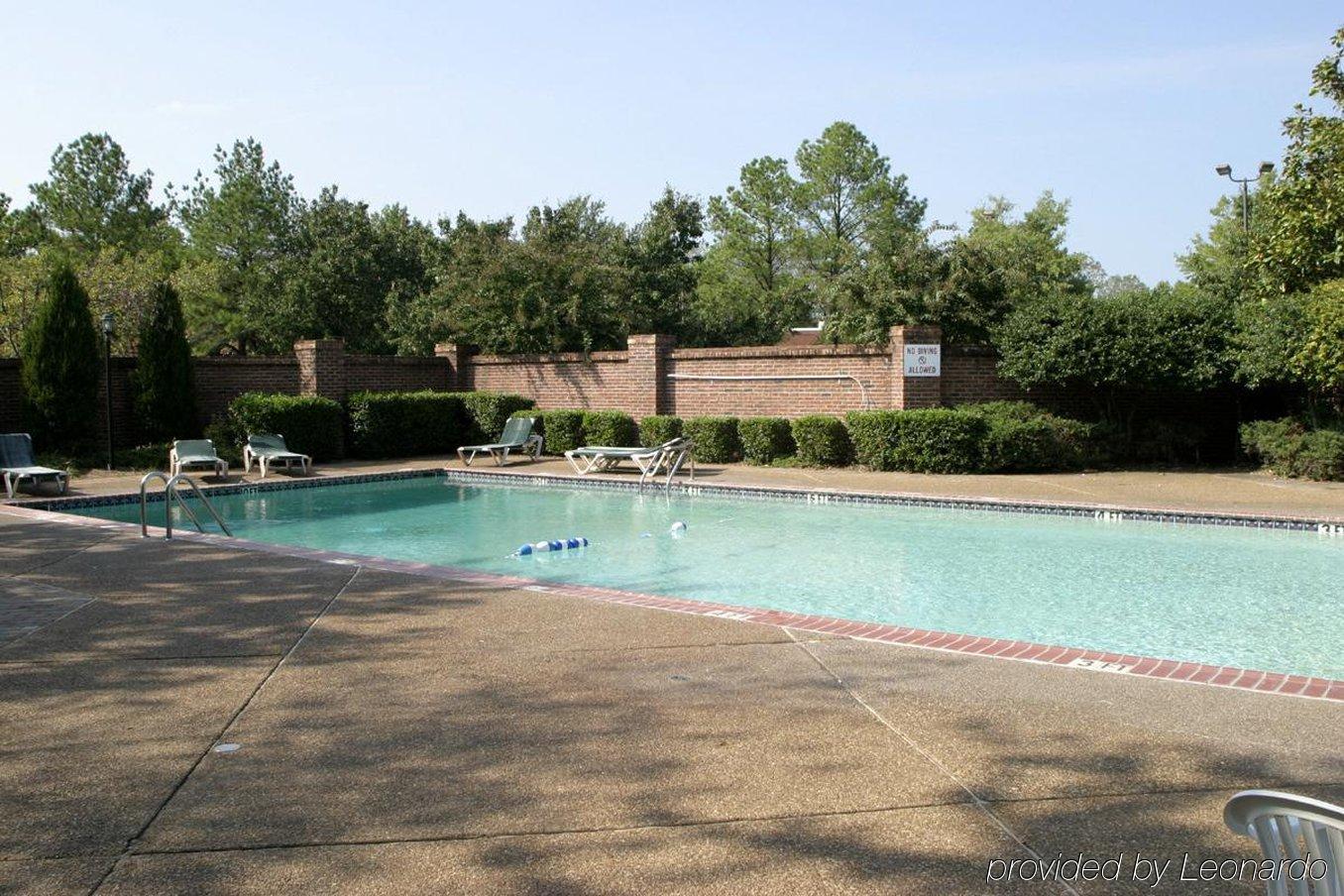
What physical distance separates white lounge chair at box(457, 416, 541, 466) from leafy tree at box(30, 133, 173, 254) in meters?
27.4

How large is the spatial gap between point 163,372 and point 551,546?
1047 cm

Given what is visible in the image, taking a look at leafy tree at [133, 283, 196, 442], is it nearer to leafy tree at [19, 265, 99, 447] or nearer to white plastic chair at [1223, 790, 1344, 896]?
leafy tree at [19, 265, 99, 447]

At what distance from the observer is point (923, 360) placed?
57.1ft

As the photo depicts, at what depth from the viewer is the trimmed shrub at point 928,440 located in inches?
643

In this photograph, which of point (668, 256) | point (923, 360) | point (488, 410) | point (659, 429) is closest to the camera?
point (923, 360)

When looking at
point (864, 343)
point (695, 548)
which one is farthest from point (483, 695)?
point (864, 343)

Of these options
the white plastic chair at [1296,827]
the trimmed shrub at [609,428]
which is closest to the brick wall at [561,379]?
the trimmed shrub at [609,428]

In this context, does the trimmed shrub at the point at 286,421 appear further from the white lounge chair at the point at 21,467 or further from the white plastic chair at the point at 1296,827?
the white plastic chair at the point at 1296,827

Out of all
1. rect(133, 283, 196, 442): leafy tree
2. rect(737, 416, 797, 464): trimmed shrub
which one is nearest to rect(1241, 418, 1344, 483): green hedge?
rect(737, 416, 797, 464): trimmed shrub

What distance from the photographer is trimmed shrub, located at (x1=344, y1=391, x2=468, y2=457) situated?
20016 millimetres

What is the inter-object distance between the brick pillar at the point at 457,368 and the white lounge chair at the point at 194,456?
6928 mm

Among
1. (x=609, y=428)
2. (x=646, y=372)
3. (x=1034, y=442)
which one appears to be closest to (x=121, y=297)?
(x=609, y=428)

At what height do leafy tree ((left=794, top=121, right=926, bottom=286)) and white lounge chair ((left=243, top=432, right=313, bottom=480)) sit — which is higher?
leafy tree ((left=794, top=121, right=926, bottom=286))

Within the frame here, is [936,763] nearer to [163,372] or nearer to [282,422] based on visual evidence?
[282,422]
